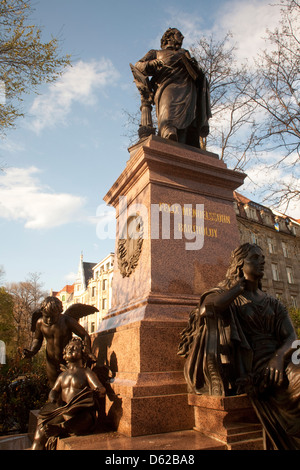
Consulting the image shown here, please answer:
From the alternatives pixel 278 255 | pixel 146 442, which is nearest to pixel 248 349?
pixel 146 442

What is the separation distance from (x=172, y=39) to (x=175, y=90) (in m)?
1.30

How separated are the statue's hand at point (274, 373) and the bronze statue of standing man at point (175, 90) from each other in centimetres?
414

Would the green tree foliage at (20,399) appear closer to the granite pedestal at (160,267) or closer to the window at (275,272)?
the granite pedestal at (160,267)

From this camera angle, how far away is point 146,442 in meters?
3.02

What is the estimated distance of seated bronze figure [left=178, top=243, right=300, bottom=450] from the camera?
289cm

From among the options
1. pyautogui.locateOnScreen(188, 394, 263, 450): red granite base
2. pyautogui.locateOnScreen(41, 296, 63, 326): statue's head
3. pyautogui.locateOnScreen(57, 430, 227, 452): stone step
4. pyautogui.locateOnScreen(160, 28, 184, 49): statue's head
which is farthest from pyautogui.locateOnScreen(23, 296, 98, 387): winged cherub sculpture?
pyautogui.locateOnScreen(160, 28, 184, 49): statue's head

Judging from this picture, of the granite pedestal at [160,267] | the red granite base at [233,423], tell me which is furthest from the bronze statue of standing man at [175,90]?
the red granite base at [233,423]

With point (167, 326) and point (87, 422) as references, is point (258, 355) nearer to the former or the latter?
point (167, 326)

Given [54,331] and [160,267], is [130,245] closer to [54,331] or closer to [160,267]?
[160,267]

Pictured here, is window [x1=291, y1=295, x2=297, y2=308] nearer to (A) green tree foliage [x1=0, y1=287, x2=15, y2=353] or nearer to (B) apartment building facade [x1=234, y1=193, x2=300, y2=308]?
(B) apartment building facade [x1=234, y1=193, x2=300, y2=308]

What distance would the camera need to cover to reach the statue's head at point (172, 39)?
6.79 metres
